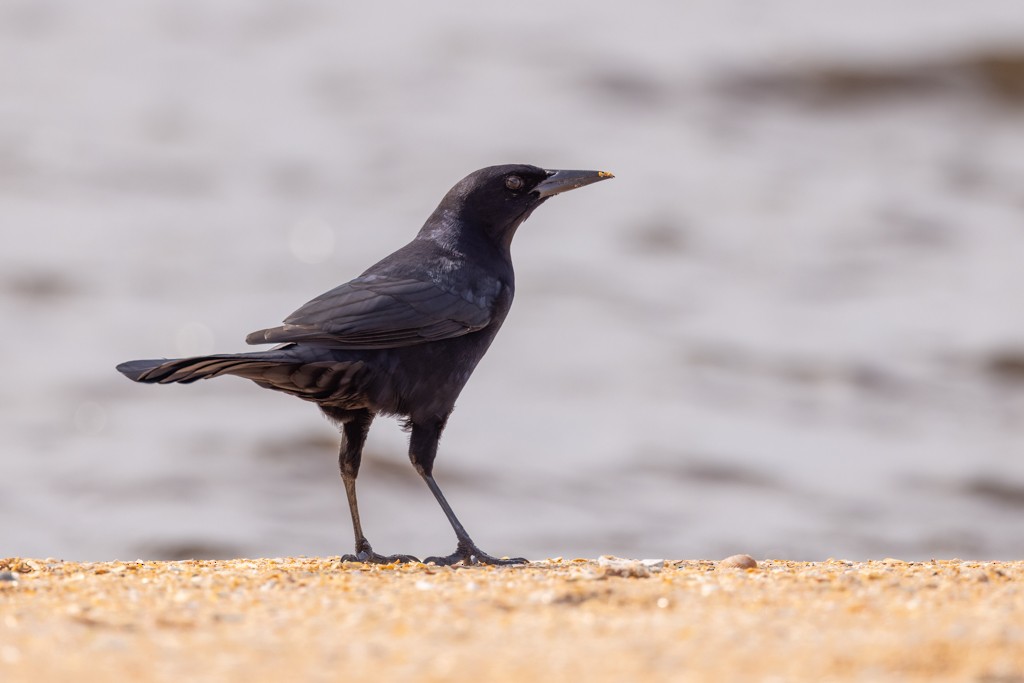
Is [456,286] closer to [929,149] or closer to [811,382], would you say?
[811,382]

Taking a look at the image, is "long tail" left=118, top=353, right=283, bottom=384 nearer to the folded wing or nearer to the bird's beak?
the folded wing

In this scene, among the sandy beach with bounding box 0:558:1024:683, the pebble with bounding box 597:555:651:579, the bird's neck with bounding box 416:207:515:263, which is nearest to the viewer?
the sandy beach with bounding box 0:558:1024:683

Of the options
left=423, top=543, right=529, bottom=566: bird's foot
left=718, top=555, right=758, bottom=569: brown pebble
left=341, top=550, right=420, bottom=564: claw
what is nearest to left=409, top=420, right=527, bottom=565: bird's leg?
left=423, top=543, right=529, bottom=566: bird's foot

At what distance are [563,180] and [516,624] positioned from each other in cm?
340

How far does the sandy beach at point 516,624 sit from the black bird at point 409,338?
794mm

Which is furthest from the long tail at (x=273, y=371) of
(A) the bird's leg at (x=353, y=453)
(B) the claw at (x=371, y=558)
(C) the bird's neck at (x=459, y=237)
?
(C) the bird's neck at (x=459, y=237)

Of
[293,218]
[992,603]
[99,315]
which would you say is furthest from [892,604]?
[293,218]

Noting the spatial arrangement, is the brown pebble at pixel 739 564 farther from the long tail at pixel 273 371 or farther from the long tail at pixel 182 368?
the long tail at pixel 182 368

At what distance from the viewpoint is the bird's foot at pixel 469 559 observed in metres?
5.61

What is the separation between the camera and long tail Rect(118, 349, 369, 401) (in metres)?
4.80

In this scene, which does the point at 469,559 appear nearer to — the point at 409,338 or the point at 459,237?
the point at 409,338

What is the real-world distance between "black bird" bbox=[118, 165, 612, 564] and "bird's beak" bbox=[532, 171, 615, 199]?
93 millimetres

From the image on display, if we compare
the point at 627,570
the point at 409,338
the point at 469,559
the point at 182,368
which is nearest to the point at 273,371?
the point at 182,368

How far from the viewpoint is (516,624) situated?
365cm
